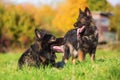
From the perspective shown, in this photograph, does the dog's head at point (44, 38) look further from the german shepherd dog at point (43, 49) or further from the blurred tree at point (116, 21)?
the blurred tree at point (116, 21)

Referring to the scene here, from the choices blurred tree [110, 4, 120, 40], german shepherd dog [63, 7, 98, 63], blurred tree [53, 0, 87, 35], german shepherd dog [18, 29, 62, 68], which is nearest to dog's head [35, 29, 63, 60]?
german shepherd dog [18, 29, 62, 68]

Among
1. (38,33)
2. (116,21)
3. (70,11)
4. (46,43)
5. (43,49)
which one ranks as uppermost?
(38,33)

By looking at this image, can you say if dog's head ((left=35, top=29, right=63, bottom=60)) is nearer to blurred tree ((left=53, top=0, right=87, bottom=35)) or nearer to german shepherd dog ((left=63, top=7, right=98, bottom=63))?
german shepherd dog ((left=63, top=7, right=98, bottom=63))

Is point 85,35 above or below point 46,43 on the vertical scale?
below

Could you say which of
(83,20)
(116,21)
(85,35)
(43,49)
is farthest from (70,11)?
(116,21)

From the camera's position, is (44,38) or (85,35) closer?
(44,38)

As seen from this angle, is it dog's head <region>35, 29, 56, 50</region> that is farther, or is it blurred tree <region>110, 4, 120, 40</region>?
blurred tree <region>110, 4, 120, 40</region>

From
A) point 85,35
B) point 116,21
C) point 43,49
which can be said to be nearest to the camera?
point 43,49

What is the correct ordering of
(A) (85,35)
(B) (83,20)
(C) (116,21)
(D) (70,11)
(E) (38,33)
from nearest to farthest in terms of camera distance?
(E) (38,33)
(B) (83,20)
(A) (85,35)
(D) (70,11)
(C) (116,21)

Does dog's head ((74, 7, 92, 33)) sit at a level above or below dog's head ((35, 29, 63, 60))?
above

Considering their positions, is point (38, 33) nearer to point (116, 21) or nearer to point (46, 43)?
point (46, 43)

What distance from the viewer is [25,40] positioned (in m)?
55.2

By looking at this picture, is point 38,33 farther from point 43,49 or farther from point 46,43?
point 43,49

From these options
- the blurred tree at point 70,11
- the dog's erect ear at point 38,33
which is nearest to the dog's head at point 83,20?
the dog's erect ear at point 38,33
